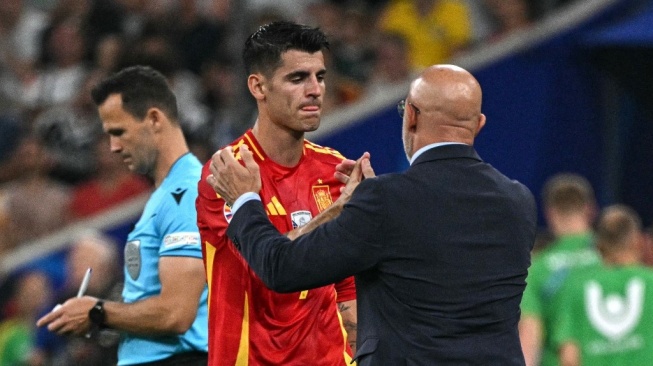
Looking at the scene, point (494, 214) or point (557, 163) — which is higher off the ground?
point (557, 163)

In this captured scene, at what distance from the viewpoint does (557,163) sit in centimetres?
1075

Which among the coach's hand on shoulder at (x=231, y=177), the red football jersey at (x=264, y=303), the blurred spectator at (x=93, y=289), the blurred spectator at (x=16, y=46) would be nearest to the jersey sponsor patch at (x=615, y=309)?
the blurred spectator at (x=93, y=289)

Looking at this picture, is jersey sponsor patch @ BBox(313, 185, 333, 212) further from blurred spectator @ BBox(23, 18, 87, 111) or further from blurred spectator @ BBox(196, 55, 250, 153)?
blurred spectator @ BBox(23, 18, 87, 111)

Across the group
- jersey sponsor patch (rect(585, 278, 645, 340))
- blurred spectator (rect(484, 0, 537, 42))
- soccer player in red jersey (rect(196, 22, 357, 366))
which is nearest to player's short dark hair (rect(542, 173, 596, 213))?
jersey sponsor patch (rect(585, 278, 645, 340))

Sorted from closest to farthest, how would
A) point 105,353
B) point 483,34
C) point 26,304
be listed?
point 105,353
point 26,304
point 483,34

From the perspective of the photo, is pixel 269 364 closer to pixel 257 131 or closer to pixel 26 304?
pixel 257 131

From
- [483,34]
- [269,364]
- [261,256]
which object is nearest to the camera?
[261,256]

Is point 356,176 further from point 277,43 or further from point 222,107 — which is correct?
point 222,107

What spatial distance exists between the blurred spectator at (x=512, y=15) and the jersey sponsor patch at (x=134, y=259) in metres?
5.62

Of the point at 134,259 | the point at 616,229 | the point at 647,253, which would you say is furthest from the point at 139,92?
the point at 647,253

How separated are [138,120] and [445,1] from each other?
5.81 meters

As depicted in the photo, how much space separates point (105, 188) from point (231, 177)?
647 centimetres

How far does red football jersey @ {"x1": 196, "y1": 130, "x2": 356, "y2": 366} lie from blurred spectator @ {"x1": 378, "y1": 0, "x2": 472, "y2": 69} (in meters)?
6.18

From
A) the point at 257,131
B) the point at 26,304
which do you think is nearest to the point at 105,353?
the point at 26,304
